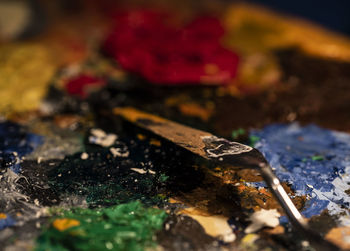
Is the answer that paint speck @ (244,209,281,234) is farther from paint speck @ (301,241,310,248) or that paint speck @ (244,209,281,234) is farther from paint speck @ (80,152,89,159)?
paint speck @ (80,152,89,159)

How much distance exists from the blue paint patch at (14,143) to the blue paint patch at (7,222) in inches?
4.8

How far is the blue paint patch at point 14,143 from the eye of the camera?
73 centimetres

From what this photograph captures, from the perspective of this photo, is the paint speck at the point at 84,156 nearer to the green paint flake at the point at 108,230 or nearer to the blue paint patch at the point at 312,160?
the green paint flake at the point at 108,230

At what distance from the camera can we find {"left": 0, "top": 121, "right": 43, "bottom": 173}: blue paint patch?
735 millimetres

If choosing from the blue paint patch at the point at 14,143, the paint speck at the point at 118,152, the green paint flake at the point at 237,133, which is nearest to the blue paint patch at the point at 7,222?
the blue paint patch at the point at 14,143

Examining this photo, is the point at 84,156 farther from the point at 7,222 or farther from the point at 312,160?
the point at 312,160

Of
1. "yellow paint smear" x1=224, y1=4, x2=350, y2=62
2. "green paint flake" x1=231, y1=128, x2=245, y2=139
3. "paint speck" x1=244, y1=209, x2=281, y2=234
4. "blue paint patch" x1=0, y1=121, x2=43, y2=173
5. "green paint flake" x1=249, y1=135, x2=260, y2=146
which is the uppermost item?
"yellow paint smear" x1=224, y1=4, x2=350, y2=62

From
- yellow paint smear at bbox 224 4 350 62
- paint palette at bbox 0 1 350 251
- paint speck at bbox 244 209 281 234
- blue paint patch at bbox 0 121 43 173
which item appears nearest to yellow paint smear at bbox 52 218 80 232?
paint palette at bbox 0 1 350 251

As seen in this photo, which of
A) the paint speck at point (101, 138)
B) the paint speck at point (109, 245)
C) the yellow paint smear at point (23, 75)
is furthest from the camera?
the yellow paint smear at point (23, 75)

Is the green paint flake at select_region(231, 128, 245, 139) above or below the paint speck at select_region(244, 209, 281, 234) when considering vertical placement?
above

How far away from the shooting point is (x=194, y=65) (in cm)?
106

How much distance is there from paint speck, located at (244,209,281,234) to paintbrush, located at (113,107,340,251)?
3 cm

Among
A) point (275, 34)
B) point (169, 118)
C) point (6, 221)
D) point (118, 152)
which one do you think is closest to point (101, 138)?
point (118, 152)

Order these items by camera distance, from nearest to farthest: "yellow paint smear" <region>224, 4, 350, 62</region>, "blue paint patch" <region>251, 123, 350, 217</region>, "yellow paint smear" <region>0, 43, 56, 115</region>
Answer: "blue paint patch" <region>251, 123, 350, 217</region> → "yellow paint smear" <region>0, 43, 56, 115</region> → "yellow paint smear" <region>224, 4, 350, 62</region>
